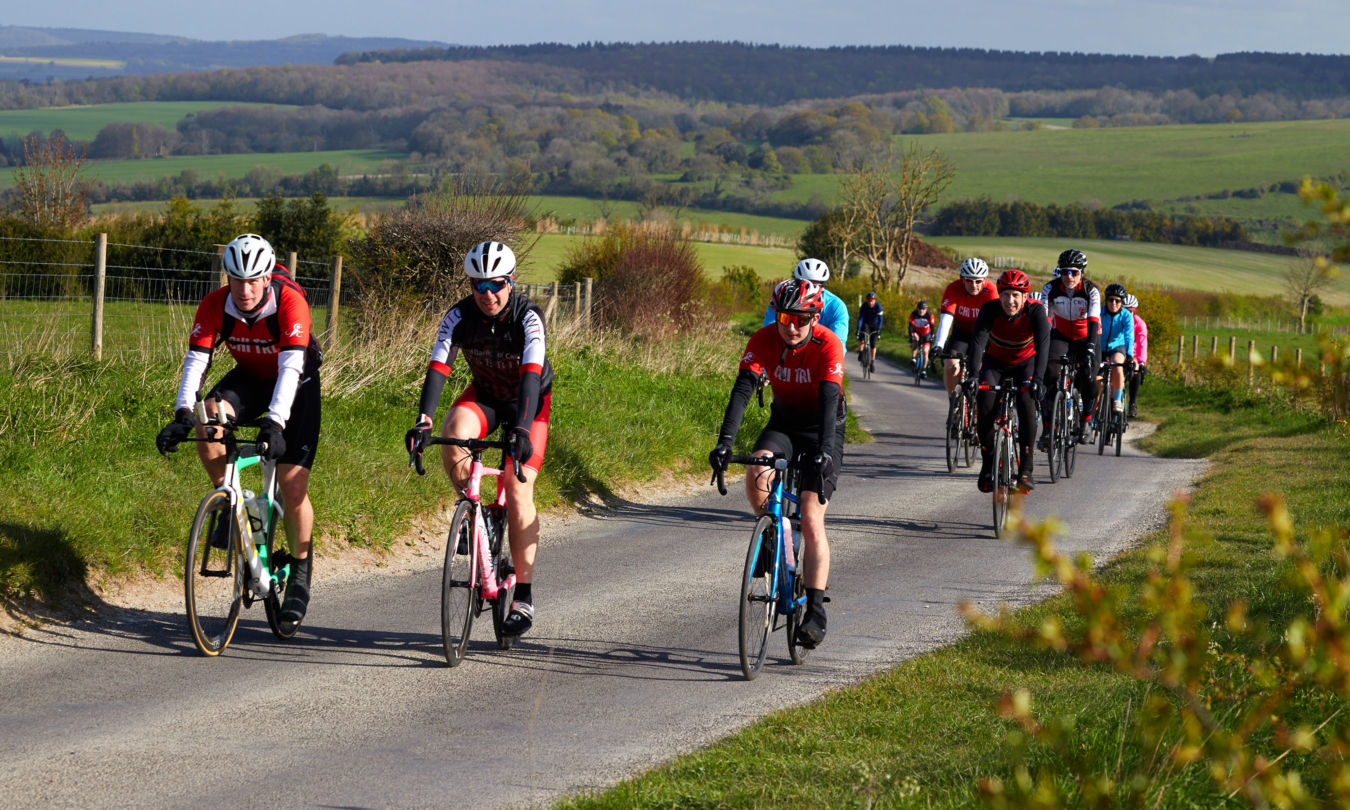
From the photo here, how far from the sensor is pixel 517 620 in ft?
23.1

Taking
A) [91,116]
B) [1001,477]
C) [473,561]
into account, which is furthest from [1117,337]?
[91,116]

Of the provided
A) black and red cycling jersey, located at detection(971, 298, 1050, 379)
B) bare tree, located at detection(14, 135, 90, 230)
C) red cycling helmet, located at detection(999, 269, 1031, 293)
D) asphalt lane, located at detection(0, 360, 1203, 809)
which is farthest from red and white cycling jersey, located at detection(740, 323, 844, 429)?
bare tree, located at detection(14, 135, 90, 230)

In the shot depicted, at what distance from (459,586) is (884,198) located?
68.1 meters

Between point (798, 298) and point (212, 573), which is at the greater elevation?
point (798, 298)

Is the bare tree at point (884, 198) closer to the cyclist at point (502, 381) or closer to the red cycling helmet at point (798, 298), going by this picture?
the red cycling helmet at point (798, 298)

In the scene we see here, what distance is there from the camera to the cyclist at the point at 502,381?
6.82 m

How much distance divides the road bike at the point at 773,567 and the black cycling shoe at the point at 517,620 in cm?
118

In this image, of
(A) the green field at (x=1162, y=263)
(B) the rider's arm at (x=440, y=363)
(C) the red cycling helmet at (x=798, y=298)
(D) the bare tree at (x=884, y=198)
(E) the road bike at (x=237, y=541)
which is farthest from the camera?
(A) the green field at (x=1162, y=263)

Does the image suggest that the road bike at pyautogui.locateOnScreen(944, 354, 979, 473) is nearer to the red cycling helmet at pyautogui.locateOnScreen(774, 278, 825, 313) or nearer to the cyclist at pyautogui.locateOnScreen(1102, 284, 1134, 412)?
the cyclist at pyautogui.locateOnScreen(1102, 284, 1134, 412)

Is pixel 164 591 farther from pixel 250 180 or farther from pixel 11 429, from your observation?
pixel 250 180

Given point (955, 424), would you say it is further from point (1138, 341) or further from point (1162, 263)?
point (1162, 263)

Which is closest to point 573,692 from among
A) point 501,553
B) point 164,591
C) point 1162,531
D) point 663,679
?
point 663,679

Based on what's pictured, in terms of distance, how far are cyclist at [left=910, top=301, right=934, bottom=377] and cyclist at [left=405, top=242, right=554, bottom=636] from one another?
24.0m

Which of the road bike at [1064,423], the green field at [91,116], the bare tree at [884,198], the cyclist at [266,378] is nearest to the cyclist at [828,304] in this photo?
the road bike at [1064,423]
